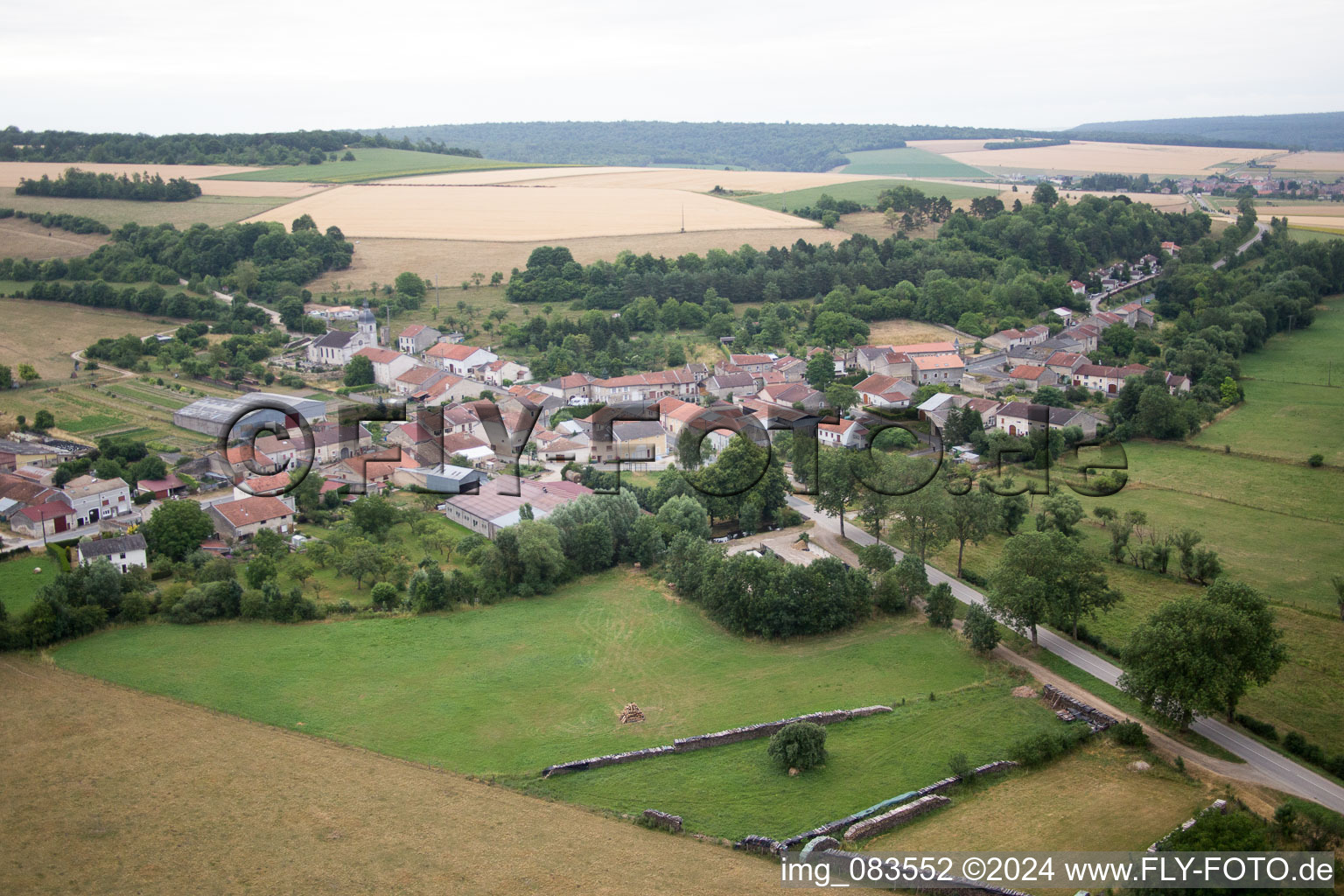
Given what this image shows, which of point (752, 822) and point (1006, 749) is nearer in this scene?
point (752, 822)

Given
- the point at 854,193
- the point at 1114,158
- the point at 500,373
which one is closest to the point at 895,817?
the point at 500,373

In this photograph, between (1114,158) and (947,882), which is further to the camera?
(1114,158)

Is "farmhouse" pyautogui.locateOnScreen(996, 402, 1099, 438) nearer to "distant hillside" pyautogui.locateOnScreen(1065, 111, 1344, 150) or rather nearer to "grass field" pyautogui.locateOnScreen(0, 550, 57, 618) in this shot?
"grass field" pyautogui.locateOnScreen(0, 550, 57, 618)

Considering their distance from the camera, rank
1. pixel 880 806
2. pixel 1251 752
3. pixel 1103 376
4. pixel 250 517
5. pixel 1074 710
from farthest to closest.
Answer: pixel 1103 376, pixel 250 517, pixel 1074 710, pixel 1251 752, pixel 880 806

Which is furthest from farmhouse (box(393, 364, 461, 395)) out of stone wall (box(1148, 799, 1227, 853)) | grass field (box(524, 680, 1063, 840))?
stone wall (box(1148, 799, 1227, 853))

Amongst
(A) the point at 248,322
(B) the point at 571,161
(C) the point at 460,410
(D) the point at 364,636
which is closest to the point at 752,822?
(D) the point at 364,636

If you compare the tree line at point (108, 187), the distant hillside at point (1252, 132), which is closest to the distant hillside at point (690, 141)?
the distant hillside at point (1252, 132)

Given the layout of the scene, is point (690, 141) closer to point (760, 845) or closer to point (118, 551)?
point (118, 551)

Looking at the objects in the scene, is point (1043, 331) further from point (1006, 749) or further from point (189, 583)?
point (189, 583)
